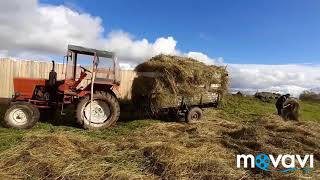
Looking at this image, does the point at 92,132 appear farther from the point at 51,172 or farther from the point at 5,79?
the point at 5,79

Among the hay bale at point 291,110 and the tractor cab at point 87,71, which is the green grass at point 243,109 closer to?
the hay bale at point 291,110

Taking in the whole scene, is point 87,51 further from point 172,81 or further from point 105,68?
point 172,81

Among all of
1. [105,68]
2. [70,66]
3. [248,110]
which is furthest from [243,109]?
[70,66]

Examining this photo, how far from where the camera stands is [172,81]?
12531 mm

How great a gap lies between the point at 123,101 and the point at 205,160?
29.0ft

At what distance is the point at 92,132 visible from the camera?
1066 centimetres

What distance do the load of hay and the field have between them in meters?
1.25

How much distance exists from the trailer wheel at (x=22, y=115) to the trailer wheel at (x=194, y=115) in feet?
16.1

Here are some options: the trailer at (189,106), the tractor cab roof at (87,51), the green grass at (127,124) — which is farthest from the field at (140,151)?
the tractor cab roof at (87,51)

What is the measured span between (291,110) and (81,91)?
29.1 feet

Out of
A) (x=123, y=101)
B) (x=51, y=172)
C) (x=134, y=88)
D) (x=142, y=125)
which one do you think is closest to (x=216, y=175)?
(x=51, y=172)

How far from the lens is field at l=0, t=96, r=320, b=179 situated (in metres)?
6.58

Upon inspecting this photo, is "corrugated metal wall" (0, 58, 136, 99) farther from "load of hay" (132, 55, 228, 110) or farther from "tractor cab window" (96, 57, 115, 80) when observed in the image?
"tractor cab window" (96, 57, 115, 80)

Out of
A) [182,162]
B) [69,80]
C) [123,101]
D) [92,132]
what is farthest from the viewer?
[123,101]
